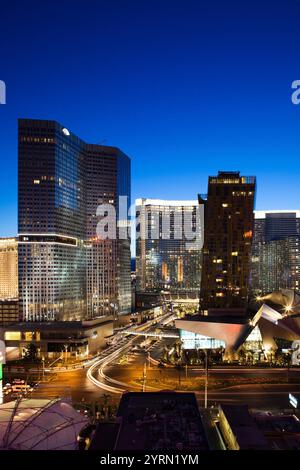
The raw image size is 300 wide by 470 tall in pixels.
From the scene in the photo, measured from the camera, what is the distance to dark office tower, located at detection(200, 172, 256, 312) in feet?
190

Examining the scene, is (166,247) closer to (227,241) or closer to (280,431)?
(227,241)

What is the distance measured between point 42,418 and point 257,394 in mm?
17665

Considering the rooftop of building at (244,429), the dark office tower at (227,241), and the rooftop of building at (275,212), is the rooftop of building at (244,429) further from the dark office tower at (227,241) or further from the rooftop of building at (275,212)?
the rooftop of building at (275,212)

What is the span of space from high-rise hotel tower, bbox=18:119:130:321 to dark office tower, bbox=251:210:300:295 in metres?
57.5

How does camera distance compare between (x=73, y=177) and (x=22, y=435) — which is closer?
(x=22, y=435)

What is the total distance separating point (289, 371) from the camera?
36312 millimetres

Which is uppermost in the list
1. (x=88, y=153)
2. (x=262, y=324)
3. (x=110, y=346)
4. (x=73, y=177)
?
(x=88, y=153)

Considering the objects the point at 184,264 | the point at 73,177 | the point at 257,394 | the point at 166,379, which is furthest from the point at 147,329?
the point at 184,264

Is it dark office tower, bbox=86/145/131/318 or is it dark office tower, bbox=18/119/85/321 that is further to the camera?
dark office tower, bbox=86/145/131/318

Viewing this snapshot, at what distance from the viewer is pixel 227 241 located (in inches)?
2308

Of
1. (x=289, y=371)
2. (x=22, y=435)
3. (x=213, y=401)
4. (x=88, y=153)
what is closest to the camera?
(x=22, y=435)

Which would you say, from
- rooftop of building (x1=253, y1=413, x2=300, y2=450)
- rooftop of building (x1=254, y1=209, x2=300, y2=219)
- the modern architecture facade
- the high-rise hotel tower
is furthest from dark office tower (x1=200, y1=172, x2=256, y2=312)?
rooftop of building (x1=254, y1=209, x2=300, y2=219)

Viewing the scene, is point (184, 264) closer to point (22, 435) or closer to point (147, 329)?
point (147, 329)

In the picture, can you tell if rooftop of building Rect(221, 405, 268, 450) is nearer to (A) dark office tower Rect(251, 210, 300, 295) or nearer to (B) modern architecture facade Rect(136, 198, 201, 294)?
(A) dark office tower Rect(251, 210, 300, 295)
